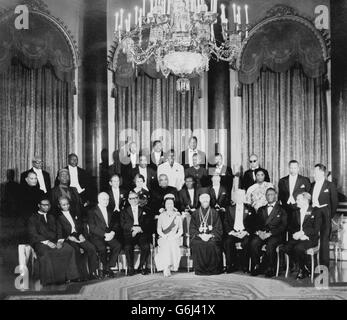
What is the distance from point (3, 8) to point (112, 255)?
4.10 meters

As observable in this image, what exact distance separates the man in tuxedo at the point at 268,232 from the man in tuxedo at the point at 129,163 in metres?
2.23

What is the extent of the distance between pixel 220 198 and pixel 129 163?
1677mm

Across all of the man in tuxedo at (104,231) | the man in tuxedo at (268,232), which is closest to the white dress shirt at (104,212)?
the man in tuxedo at (104,231)

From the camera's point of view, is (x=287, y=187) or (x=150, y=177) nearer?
(x=287, y=187)

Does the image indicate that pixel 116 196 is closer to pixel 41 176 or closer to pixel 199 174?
pixel 41 176

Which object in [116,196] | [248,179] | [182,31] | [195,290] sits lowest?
[195,290]

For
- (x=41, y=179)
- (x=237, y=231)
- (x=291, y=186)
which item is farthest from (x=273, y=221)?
(x=41, y=179)

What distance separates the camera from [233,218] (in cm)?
782

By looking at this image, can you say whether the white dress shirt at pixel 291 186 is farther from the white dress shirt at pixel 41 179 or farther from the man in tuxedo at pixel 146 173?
the white dress shirt at pixel 41 179

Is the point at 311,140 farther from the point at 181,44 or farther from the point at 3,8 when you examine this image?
the point at 3,8

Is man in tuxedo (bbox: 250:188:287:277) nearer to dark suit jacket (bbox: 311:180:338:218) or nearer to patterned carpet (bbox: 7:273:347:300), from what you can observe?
patterned carpet (bbox: 7:273:347:300)

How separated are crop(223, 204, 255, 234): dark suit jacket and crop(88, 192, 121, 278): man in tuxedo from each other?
167cm

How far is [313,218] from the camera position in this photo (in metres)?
7.58

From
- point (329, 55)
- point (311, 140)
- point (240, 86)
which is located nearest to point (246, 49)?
point (240, 86)
